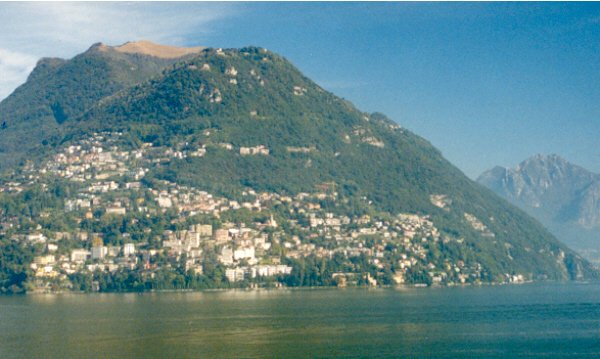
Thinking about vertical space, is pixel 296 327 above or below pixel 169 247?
below

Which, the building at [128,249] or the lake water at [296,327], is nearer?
the lake water at [296,327]

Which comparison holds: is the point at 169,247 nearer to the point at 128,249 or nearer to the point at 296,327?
the point at 128,249

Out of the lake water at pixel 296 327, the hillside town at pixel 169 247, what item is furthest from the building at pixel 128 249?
the lake water at pixel 296 327

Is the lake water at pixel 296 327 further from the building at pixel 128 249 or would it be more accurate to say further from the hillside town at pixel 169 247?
the building at pixel 128 249

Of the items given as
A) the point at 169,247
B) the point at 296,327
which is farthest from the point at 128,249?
the point at 296,327

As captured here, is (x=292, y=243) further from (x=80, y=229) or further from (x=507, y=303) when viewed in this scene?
(x=507, y=303)

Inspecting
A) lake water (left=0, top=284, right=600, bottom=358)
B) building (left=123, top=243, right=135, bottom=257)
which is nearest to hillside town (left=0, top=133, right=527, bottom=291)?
building (left=123, top=243, right=135, bottom=257)

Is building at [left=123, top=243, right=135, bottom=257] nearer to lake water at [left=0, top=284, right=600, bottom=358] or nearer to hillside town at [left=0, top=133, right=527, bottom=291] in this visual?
hillside town at [left=0, top=133, right=527, bottom=291]

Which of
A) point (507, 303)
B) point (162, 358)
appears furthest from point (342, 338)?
point (507, 303)
